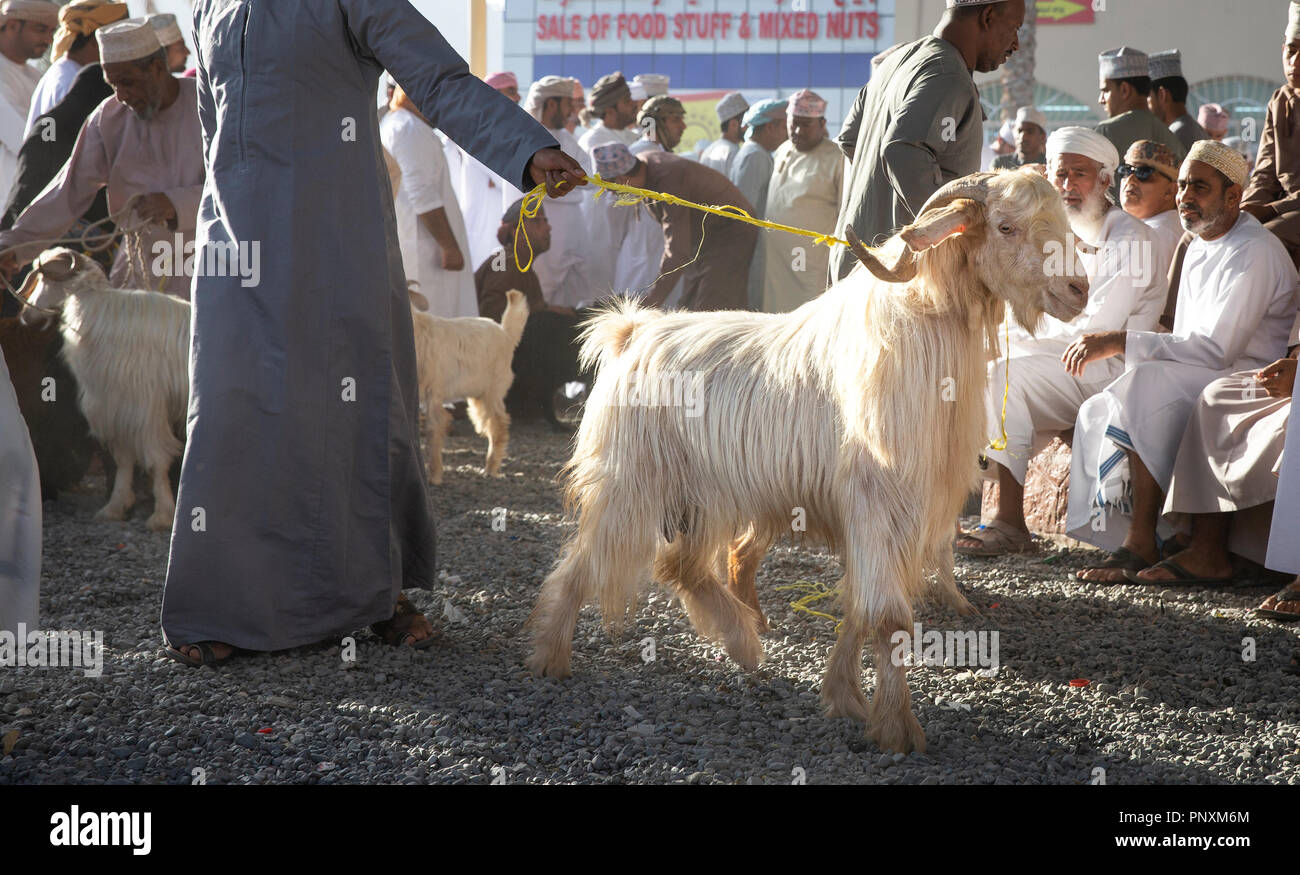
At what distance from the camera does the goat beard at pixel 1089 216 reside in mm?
6734

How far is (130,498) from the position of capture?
7141mm

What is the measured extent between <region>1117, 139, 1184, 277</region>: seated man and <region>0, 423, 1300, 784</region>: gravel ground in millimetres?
2197

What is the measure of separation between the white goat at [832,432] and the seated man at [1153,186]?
3.45 m

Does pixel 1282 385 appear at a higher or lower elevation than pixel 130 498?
higher

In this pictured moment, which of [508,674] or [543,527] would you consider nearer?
[508,674]

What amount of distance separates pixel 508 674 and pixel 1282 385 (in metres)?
3.62

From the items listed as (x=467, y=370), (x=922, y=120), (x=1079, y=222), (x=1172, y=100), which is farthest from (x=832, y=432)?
(x=1172, y=100)

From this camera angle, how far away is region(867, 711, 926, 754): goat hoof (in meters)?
3.59

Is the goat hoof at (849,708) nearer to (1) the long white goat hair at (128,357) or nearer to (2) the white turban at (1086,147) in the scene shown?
(2) the white turban at (1086,147)

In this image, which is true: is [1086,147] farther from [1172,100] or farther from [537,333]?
[537,333]
